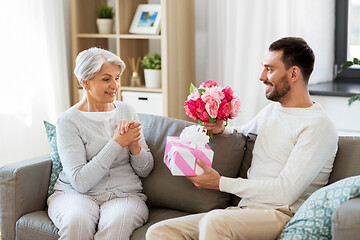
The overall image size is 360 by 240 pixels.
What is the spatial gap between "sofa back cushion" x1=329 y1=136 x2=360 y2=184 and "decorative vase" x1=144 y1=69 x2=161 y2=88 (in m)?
1.84

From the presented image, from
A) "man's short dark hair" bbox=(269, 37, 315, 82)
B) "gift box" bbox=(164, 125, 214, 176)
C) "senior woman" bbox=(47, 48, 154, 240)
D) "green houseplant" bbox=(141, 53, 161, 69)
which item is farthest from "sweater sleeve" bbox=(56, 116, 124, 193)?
"green houseplant" bbox=(141, 53, 161, 69)

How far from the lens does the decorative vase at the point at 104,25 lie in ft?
13.7

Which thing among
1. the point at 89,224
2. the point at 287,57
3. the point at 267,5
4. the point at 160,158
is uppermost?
the point at 267,5

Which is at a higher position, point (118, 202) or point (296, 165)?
point (296, 165)

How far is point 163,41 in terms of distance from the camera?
381cm

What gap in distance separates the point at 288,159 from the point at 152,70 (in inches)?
74.3

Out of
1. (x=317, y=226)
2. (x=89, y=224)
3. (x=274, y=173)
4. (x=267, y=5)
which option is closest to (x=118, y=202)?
(x=89, y=224)

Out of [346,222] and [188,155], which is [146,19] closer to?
[188,155]

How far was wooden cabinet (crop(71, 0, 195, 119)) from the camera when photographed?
12.6ft

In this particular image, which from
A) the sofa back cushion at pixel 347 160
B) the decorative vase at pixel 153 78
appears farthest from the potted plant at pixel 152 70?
the sofa back cushion at pixel 347 160

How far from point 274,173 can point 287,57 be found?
48cm

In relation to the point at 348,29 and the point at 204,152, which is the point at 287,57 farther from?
the point at 348,29

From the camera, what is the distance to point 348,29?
387 centimetres

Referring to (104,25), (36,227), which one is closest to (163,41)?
(104,25)
